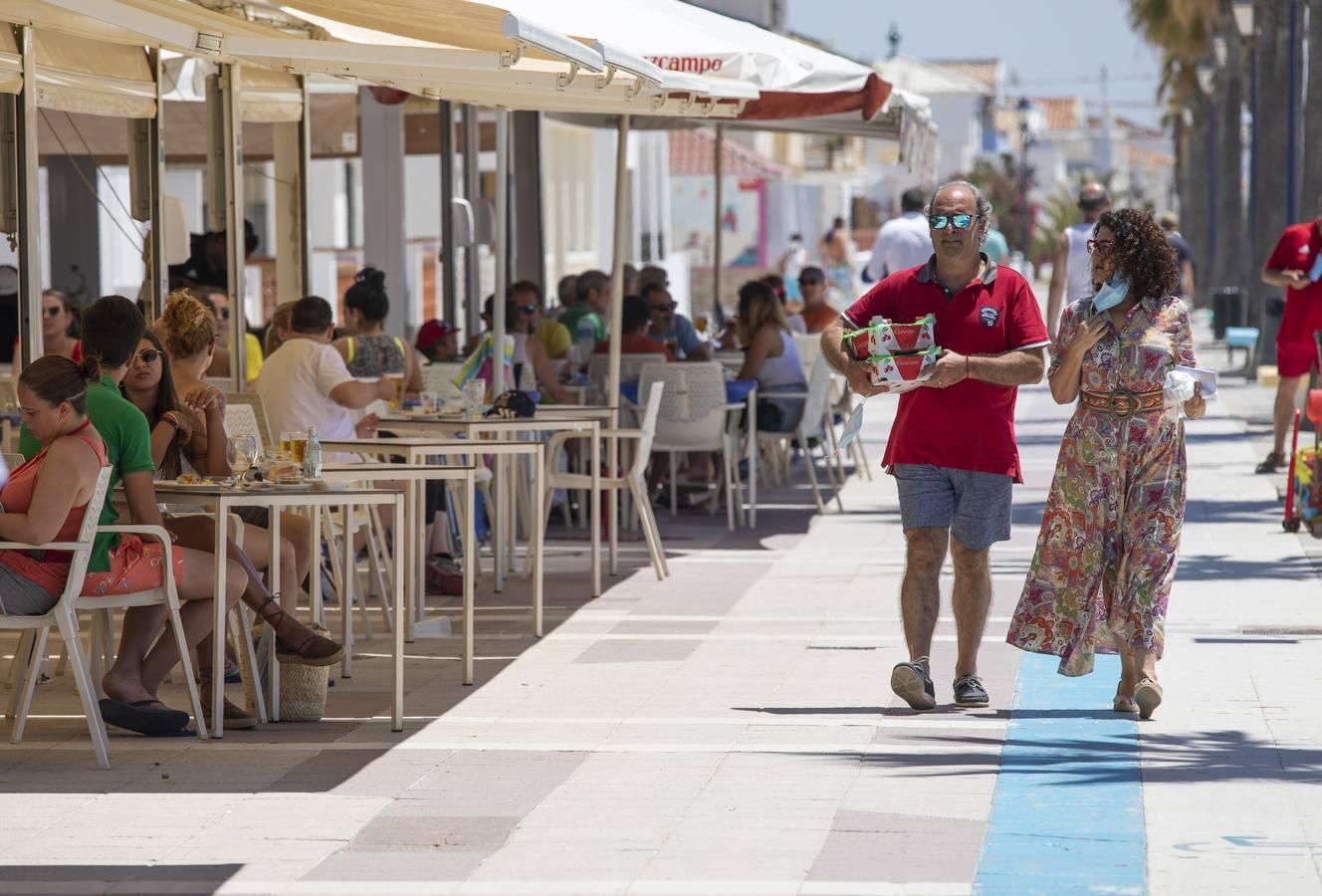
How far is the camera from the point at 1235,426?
19.2 metres

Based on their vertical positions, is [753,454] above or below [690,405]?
below

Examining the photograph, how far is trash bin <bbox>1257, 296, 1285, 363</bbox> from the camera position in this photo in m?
21.2

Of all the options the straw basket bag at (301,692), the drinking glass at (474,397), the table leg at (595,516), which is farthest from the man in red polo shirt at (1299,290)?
the straw basket bag at (301,692)

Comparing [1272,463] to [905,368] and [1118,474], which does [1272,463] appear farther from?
[905,368]

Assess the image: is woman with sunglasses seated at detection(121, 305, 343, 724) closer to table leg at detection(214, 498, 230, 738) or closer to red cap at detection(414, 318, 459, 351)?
table leg at detection(214, 498, 230, 738)

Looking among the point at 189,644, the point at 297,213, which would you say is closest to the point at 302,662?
the point at 189,644

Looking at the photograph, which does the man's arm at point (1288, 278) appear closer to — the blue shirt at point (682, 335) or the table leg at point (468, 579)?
the blue shirt at point (682, 335)

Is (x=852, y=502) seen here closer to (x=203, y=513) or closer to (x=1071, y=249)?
(x=1071, y=249)

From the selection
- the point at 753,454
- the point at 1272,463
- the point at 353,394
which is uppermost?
the point at 353,394

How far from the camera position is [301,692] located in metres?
7.33

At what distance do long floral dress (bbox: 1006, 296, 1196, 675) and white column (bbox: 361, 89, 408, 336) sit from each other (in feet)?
32.9

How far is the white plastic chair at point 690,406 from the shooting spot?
12.3 meters

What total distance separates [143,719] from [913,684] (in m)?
2.48

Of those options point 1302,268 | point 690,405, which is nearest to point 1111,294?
point 690,405
